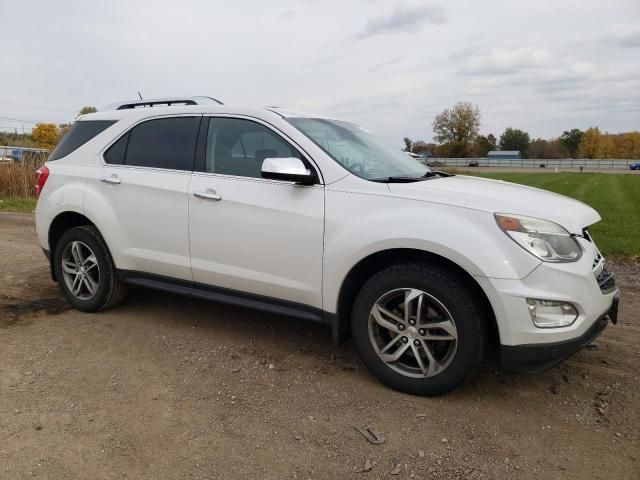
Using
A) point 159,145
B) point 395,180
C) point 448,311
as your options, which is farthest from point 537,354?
point 159,145

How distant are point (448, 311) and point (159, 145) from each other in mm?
2659

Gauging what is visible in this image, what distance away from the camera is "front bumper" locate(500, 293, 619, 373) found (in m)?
2.88

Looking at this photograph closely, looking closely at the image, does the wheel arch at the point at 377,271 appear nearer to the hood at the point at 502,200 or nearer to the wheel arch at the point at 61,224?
the hood at the point at 502,200

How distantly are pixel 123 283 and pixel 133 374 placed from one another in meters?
1.34

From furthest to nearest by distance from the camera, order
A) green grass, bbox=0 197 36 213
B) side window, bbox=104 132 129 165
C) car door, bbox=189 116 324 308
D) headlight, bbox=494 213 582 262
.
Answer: green grass, bbox=0 197 36 213 → side window, bbox=104 132 129 165 → car door, bbox=189 116 324 308 → headlight, bbox=494 213 582 262

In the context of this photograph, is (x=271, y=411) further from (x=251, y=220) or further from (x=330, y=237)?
(x=251, y=220)

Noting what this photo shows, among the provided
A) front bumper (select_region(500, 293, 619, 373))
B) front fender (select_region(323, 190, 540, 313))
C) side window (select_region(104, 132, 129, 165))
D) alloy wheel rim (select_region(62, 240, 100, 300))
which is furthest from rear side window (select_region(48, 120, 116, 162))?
front bumper (select_region(500, 293, 619, 373))

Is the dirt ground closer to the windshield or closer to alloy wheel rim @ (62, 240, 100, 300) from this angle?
alloy wheel rim @ (62, 240, 100, 300)

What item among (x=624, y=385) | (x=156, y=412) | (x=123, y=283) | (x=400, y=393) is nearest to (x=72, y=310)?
(x=123, y=283)

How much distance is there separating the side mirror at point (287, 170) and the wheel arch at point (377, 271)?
67 centimetres

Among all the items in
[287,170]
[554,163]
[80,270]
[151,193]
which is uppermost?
[287,170]

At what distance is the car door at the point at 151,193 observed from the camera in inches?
157

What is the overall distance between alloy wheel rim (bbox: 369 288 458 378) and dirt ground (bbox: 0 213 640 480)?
22 centimetres

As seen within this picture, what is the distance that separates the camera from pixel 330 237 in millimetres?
3344
